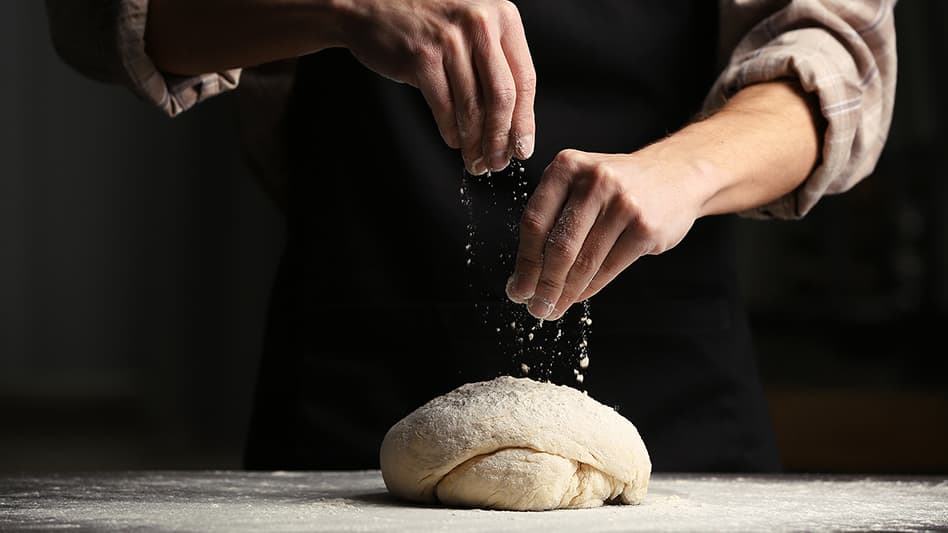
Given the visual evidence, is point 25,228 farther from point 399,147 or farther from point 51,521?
point 51,521

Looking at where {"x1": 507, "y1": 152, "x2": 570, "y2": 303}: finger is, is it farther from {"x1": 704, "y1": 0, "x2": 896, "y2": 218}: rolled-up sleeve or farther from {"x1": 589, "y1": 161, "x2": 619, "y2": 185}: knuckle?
{"x1": 704, "y1": 0, "x2": 896, "y2": 218}: rolled-up sleeve

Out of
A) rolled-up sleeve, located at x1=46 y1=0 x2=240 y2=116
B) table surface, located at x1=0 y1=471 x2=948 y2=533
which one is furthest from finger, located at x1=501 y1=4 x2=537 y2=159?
rolled-up sleeve, located at x1=46 y1=0 x2=240 y2=116

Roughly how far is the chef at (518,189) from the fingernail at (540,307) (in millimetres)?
216

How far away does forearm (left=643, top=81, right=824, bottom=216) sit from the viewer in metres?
1.16

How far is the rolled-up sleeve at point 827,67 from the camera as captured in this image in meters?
1.34

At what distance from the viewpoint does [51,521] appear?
3.13 ft

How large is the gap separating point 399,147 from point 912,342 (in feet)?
5.78

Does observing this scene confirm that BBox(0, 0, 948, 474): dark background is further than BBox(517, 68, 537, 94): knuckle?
Yes

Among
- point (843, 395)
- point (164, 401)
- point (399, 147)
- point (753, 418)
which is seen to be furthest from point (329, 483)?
point (164, 401)

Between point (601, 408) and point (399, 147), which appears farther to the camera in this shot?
point (399, 147)

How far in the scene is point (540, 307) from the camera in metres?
1.07

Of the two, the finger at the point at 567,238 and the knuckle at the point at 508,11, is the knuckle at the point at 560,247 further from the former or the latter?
the knuckle at the point at 508,11

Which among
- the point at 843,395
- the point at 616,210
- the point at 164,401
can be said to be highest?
the point at 616,210

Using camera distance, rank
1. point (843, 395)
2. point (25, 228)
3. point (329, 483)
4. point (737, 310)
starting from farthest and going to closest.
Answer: point (25, 228) → point (843, 395) → point (737, 310) → point (329, 483)
